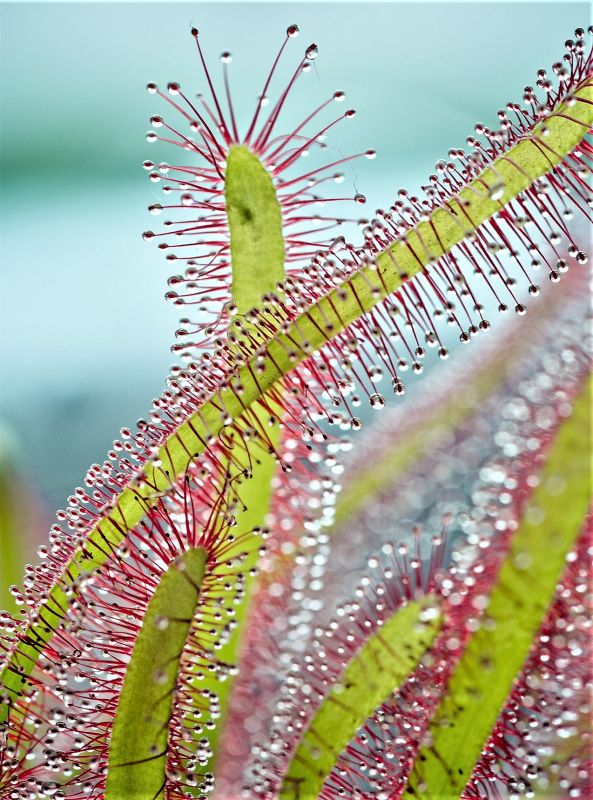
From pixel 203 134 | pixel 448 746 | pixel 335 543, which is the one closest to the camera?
pixel 448 746

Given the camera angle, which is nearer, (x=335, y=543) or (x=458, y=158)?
(x=458, y=158)

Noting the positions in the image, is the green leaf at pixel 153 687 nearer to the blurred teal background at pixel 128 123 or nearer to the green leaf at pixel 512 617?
the green leaf at pixel 512 617

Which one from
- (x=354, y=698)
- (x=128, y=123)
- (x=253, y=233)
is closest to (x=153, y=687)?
(x=354, y=698)

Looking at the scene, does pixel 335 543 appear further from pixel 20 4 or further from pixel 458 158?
pixel 20 4

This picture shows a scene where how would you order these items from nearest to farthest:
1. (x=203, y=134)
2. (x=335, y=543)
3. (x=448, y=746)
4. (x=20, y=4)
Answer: (x=448, y=746) → (x=203, y=134) → (x=335, y=543) → (x=20, y=4)

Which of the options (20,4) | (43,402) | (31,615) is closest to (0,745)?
(31,615)

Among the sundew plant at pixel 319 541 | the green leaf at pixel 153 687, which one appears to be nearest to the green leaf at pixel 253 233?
the sundew plant at pixel 319 541

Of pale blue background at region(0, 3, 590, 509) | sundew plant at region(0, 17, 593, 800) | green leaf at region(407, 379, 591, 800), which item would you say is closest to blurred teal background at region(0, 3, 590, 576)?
pale blue background at region(0, 3, 590, 509)

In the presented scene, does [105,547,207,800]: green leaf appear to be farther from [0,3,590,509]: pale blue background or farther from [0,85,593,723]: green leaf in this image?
[0,3,590,509]: pale blue background
